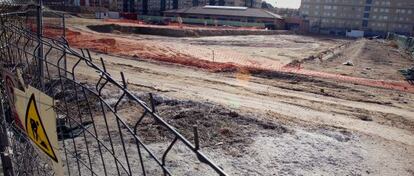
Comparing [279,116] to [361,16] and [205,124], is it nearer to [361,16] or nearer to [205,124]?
[205,124]

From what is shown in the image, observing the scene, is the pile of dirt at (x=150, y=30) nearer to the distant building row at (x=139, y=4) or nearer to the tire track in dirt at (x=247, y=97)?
the tire track in dirt at (x=247, y=97)

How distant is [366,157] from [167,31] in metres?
36.0

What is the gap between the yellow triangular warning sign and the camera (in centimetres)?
243

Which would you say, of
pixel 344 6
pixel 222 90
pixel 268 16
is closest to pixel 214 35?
pixel 268 16

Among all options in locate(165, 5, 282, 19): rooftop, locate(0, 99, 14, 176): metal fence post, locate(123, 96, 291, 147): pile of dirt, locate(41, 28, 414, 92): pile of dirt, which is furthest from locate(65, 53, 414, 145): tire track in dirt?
locate(165, 5, 282, 19): rooftop

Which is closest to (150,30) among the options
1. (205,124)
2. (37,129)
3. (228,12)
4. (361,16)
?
(205,124)

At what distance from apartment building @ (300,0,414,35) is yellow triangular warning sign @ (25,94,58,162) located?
102440mm

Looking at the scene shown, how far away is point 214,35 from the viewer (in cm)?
4928

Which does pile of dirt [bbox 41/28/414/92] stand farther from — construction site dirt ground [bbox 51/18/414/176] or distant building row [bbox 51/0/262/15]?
distant building row [bbox 51/0/262/15]

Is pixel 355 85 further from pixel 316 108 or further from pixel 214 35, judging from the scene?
pixel 214 35

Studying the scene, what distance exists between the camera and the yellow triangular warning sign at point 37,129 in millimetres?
2434

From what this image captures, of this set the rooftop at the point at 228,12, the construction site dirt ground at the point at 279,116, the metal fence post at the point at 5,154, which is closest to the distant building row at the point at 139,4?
the rooftop at the point at 228,12

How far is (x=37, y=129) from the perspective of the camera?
2.53 m

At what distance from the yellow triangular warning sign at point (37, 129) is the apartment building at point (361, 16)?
10244cm
